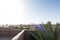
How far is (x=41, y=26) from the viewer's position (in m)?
12.6

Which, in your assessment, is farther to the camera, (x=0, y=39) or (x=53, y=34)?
(x=0, y=39)

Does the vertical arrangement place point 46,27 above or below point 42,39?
above

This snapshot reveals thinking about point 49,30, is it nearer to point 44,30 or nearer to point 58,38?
point 44,30

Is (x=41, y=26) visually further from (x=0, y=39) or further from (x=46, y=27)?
(x=0, y=39)

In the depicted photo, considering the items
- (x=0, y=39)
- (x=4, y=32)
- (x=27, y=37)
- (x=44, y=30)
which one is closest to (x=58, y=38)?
(x=44, y=30)

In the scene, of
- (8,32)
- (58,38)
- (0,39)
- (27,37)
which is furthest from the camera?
(8,32)

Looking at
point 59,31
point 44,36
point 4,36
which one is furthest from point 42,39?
point 4,36

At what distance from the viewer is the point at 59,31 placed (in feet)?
38.4

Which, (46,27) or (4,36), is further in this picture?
(4,36)

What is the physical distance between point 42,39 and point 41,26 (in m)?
1.00

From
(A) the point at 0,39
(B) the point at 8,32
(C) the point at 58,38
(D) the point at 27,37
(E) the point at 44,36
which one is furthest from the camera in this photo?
(B) the point at 8,32

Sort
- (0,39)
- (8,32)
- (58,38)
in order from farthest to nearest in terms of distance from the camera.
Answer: (8,32) → (0,39) → (58,38)

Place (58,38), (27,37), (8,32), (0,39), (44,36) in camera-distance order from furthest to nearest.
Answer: (8,32)
(0,39)
(27,37)
(44,36)
(58,38)

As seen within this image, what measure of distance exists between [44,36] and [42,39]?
1.57 ft
